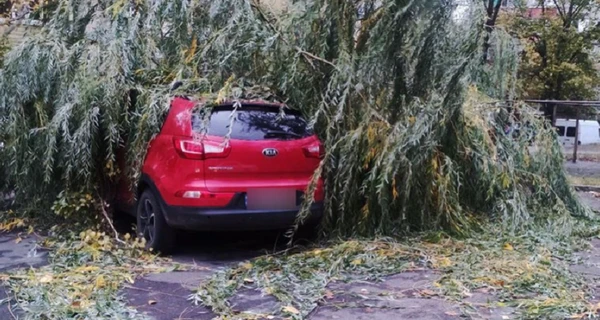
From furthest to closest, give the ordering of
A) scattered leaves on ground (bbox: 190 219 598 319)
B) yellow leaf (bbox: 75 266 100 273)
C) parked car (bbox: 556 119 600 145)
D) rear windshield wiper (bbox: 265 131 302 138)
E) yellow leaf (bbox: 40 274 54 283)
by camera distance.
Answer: parked car (bbox: 556 119 600 145), rear windshield wiper (bbox: 265 131 302 138), yellow leaf (bbox: 75 266 100 273), yellow leaf (bbox: 40 274 54 283), scattered leaves on ground (bbox: 190 219 598 319)

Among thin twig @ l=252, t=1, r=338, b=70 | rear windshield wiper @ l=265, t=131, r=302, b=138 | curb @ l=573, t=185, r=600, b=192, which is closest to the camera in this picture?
rear windshield wiper @ l=265, t=131, r=302, b=138

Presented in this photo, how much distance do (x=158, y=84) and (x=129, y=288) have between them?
2.50m

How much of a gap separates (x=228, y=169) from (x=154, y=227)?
101cm

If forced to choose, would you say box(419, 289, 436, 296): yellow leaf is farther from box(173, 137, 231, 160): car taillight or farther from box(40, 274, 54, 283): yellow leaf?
box(40, 274, 54, 283): yellow leaf

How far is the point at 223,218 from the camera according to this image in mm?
5820

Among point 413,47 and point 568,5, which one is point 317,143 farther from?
point 568,5

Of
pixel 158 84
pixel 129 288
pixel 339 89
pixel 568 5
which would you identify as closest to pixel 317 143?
pixel 339 89

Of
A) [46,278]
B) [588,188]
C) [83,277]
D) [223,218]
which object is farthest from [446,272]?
[588,188]

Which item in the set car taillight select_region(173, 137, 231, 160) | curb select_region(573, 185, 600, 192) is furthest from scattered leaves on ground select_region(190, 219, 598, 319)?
Result: curb select_region(573, 185, 600, 192)

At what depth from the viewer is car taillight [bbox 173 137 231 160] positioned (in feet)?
18.9

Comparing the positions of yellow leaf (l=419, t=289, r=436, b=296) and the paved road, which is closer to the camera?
yellow leaf (l=419, t=289, r=436, b=296)

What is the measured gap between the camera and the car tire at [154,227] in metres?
6.14

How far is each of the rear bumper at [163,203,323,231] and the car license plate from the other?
0.15 feet

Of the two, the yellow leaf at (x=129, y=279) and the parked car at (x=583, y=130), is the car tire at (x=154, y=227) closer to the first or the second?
the yellow leaf at (x=129, y=279)
